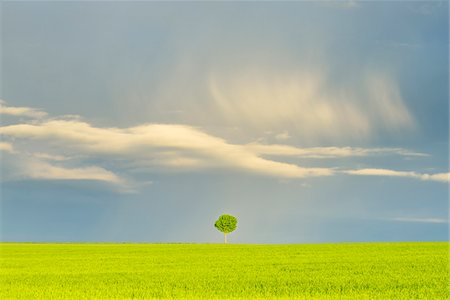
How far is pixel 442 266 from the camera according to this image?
115 feet

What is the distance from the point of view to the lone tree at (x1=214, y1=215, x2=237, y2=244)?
12038 centimetres

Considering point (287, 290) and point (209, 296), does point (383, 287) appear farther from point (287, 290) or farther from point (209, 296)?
point (209, 296)

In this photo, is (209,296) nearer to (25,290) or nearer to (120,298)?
(120,298)

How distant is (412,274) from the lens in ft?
95.8

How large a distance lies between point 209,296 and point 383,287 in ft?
25.6

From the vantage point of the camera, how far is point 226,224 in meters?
120

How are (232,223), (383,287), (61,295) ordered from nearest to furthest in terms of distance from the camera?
(61,295) < (383,287) < (232,223)

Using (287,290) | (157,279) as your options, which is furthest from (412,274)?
(157,279)

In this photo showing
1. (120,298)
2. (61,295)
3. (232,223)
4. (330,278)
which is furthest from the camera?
(232,223)

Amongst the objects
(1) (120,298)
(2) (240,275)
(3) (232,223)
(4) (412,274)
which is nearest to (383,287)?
(4) (412,274)

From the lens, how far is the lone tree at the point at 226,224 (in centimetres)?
12038

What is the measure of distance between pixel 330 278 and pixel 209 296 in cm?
890

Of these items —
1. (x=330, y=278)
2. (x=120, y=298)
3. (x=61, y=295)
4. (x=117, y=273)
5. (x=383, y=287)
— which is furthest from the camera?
(x=117, y=273)

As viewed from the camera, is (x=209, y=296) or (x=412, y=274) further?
(x=412, y=274)
